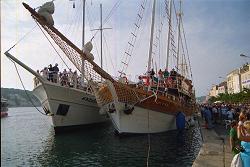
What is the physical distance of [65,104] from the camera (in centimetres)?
2370

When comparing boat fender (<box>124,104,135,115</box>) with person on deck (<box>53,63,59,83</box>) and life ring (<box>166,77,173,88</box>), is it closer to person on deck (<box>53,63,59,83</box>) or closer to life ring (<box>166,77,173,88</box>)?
life ring (<box>166,77,173,88</box>)

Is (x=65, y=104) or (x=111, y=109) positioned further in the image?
(x=65, y=104)

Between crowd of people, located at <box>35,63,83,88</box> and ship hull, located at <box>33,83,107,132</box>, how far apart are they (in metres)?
0.64

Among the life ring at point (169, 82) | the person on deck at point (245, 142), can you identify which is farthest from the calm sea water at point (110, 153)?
the person on deck at point (245, 142)

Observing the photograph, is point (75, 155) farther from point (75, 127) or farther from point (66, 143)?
point (75, 127)

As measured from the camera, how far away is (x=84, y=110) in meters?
25.5

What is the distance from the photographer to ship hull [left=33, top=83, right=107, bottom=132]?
2286 cm

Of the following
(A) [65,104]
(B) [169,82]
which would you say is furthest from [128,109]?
(A) [65,104]

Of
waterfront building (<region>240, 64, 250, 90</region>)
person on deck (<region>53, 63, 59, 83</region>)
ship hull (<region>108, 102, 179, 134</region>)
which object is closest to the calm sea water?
ship hull (<region>108, 102, 179, 134</region>)

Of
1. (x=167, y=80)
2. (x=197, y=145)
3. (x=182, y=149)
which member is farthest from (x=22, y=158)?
(x=167, y=80)

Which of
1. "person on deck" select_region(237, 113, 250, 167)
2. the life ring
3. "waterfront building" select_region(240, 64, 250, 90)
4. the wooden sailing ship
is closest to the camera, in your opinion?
"person on deck" select_region(237, 113, 250, 167)

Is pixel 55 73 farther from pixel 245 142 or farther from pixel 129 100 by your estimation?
pixel 245 142

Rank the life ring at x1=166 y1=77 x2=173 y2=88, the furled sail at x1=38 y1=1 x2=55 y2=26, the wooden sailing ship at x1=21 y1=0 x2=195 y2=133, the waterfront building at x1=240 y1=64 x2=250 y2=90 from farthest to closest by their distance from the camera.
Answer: the waterfront building at x1=240 y1=64 x2=250 y2=90 < the life ring at x1=166 y1=77 x2=173 y2=88 < the wooden sailing ship at x1=21 y1=0 x2=195 y2=133 < the furled sail at x1=38 y1=1 x2=55 y2=26

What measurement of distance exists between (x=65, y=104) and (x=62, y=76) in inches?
83.4
